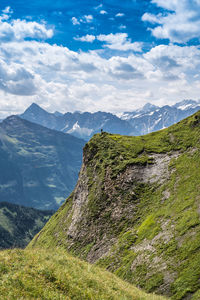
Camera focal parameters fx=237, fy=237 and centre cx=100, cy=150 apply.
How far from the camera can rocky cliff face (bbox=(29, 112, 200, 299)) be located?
33.1m

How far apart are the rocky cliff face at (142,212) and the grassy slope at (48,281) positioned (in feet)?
44.0

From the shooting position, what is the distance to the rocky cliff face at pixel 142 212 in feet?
109

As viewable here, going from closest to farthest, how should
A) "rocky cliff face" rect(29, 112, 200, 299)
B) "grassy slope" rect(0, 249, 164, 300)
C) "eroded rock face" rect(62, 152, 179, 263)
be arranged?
"grassy slope" rect(0, 249, 164, 300) → "rocky cliff face" rect(29, 112, 200, 299) → "eroded rock face" rect(62, 152, 179, 263)

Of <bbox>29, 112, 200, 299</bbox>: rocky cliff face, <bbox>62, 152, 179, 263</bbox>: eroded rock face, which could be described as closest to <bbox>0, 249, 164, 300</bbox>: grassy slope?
<bbox>29, 112, 200, 299</bbox>: rocky cliff face

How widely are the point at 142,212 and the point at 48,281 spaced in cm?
3922

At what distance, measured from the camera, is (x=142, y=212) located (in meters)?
53.4

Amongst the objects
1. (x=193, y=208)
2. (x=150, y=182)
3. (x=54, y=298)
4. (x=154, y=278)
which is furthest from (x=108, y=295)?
(x=150, y=182)

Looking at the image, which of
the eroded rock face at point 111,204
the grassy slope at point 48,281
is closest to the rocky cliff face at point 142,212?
the eroded rock face at point 111,204

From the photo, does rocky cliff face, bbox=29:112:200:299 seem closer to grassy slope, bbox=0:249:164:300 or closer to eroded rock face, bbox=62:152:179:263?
eroded rock face, bbox=62:152:179:263

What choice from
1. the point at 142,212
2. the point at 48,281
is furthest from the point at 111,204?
the point at 48,281

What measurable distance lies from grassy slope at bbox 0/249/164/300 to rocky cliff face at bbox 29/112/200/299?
→ 44.0 feet

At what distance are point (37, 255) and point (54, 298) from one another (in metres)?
6.22

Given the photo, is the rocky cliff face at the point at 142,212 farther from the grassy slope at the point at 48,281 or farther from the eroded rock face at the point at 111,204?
the grassy slope at the point at 48,281

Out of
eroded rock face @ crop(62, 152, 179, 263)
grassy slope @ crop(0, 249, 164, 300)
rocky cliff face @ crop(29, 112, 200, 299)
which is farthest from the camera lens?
eroded rock face @ crop(62, 152, 179, 263)
